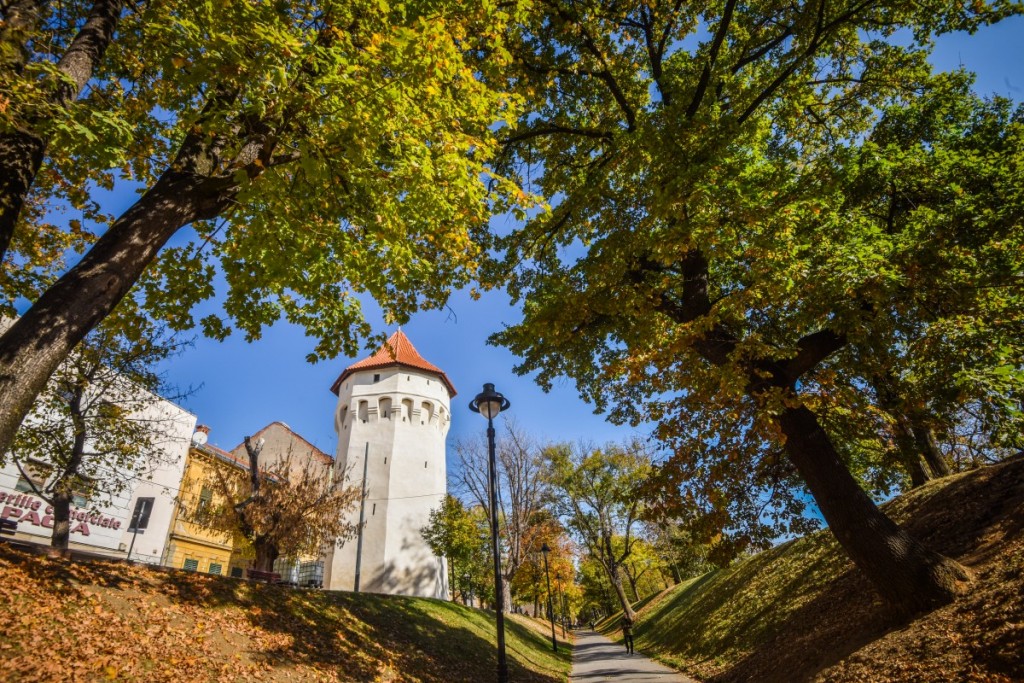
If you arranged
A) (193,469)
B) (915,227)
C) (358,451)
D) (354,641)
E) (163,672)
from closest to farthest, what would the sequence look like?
1. (163,672)
2. (915,227)
3. (354,641)
4. (193,469)
5. (358,451)

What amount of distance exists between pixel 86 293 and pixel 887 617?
1121 centimetres

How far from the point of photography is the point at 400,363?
33469 mm

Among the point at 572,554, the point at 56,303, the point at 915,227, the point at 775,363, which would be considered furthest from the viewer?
the point at 572,554

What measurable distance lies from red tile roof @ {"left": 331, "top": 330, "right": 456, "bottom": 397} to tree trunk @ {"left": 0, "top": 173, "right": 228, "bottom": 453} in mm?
26978

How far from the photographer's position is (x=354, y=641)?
33.0 ft

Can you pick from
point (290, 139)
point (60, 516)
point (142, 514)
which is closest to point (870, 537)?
point (290, 139)

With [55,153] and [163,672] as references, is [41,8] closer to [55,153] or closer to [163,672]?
[55,153]

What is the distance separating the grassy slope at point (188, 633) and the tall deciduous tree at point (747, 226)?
711 cm

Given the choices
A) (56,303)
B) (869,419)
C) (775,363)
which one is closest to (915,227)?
(775,363)

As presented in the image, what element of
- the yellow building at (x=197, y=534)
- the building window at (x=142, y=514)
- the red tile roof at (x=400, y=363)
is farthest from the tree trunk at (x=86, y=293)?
the red tile roof at (x=400, y=363)

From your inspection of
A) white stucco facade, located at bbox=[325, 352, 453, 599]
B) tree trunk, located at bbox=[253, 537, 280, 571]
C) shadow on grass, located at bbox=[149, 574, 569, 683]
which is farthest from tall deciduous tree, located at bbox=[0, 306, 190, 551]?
white stucco facade, located at bbox=[325, 352, 453, 599]

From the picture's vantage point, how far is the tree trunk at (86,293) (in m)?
4.41

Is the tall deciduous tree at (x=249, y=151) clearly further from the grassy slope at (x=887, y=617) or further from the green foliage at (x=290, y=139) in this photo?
the grassy slope at (x=887, y=617)

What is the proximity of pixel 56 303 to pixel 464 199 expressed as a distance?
4.62m
